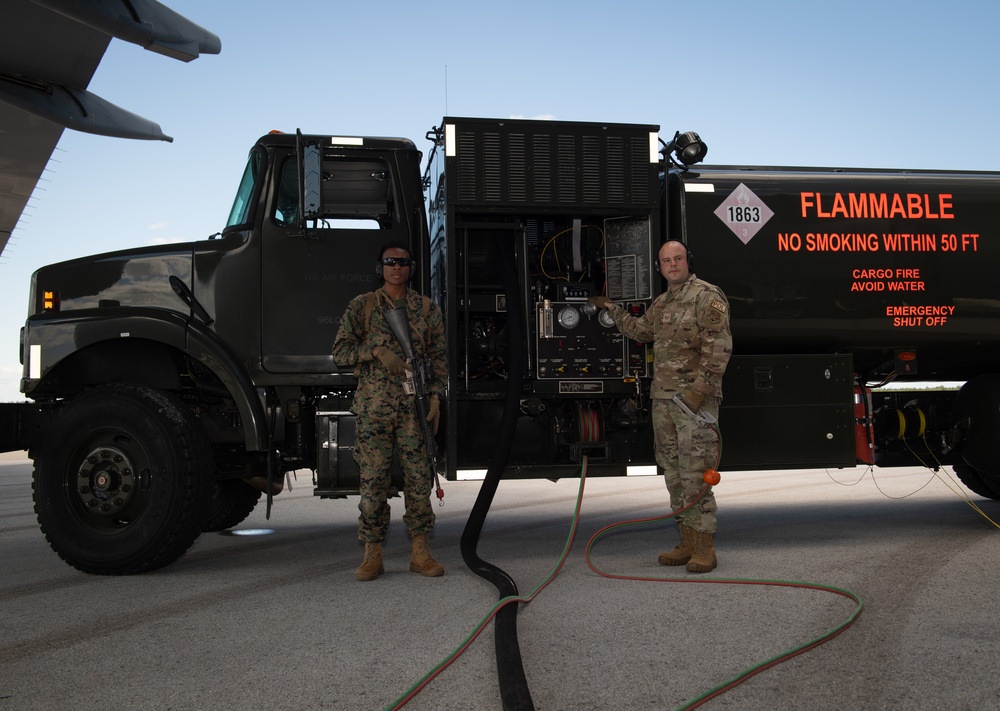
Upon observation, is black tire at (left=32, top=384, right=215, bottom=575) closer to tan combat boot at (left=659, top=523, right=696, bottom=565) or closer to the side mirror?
the side mirror

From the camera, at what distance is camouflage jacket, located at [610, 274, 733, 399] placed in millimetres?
5352

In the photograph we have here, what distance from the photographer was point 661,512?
27.5ft

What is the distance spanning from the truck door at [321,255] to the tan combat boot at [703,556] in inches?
109

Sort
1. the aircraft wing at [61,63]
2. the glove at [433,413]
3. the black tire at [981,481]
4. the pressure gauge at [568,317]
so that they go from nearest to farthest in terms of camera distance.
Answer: the glove at [433,413] → the pressure gauge at [568,317] → the black tire at [981,481] → the aircraft wing at [61,63]

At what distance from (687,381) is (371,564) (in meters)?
2.35

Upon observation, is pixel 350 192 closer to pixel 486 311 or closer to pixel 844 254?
pixel 486 311

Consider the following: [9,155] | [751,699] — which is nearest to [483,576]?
[751,699]

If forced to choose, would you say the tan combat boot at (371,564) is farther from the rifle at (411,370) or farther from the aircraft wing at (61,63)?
the aircraft wing at (61,63)

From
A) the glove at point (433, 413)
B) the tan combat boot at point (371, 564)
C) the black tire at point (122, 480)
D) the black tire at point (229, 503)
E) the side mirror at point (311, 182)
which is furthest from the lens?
the black tire at point (229, 503)

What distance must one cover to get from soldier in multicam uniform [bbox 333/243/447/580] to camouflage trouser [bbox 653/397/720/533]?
1545 mm

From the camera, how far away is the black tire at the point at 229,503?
Answer: 7.17m

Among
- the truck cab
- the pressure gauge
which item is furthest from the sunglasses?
the pressure gauge

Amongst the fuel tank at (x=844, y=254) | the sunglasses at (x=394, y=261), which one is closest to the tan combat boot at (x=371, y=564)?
the sunglasses at (x=394, y=261)

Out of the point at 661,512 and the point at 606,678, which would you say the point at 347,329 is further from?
the point at 661,512
